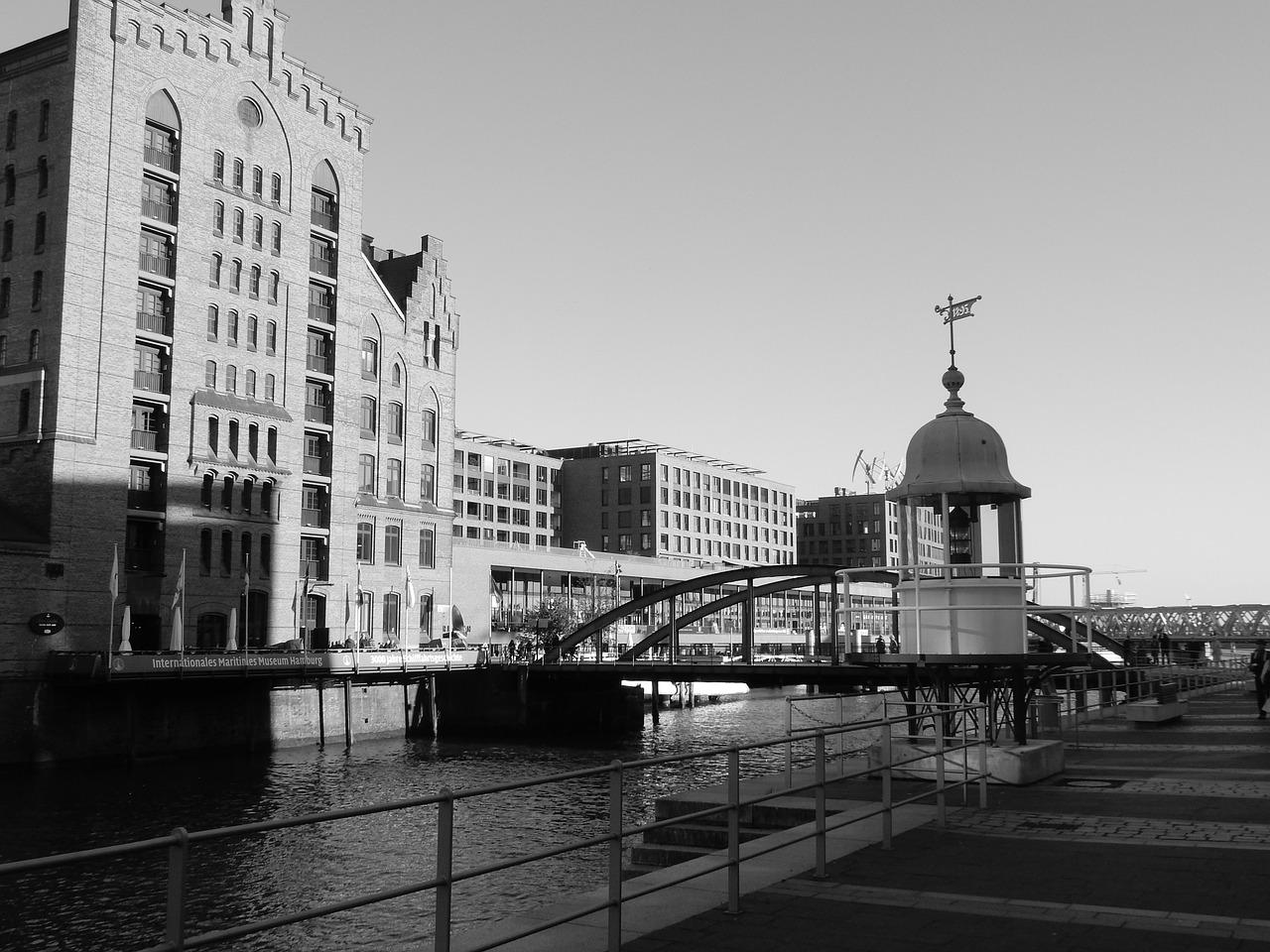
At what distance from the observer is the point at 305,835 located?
3169 cm

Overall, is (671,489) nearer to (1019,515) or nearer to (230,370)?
(230,370)

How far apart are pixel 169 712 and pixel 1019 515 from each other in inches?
1654

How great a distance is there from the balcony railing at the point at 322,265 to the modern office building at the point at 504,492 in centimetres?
6062

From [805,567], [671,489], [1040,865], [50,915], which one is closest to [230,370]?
[805,567]

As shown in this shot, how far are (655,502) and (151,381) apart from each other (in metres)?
90.1

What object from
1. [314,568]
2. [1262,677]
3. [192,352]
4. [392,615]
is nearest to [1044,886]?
[1262,677]

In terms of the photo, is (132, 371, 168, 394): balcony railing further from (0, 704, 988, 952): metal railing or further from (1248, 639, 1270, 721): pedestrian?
(0, 704, 988, 952): metal railing

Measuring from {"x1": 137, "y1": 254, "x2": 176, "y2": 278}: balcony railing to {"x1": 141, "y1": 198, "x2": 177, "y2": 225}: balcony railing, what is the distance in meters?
1.81

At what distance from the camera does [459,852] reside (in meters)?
29.9

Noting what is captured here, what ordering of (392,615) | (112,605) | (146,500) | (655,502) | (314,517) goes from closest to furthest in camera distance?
(112,605)
(146,500)
(314,517)
(392,615)
(655,502)

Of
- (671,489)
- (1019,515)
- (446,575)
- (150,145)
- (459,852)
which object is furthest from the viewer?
(671,489)

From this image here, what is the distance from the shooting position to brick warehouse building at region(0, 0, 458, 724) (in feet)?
175

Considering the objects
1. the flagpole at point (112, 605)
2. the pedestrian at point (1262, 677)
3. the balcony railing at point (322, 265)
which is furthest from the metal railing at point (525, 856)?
the balcony railing at point (322, 265)

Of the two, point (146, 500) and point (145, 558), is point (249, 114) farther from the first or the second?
point (145, 558)
